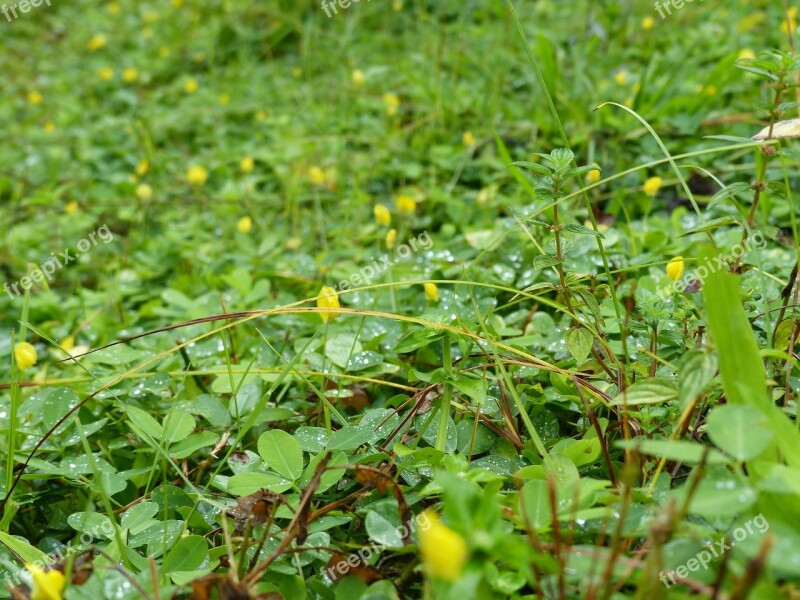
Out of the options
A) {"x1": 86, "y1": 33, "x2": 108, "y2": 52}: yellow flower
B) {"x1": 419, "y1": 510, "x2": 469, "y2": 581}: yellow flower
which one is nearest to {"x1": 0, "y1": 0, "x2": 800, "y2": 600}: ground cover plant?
{"x1": 419, "y1": 510, "x2": 469, "y2": 581}: yellow flower

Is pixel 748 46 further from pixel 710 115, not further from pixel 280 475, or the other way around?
pixel 280 475

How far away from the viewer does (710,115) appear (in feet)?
8.46

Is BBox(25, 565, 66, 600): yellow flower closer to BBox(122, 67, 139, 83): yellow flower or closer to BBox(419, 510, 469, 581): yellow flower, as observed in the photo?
BBox(419, 510, 469, 581): yellow flower

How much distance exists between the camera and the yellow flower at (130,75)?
414 cm

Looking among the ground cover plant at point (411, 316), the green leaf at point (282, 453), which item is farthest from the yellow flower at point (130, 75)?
the green leaf at point (282, 453)

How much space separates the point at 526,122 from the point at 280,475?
202 cm

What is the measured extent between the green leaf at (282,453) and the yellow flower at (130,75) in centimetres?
356

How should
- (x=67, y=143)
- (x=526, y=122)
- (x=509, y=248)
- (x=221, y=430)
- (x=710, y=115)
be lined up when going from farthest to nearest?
1. (x=67, y=143)
2. (x=526, y=122)
3. (x=710, y=115)
4. (x=509, y=248)
5. (x=221, y=430)

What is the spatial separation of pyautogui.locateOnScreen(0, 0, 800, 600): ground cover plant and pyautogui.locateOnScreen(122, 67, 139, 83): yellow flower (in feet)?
0.21

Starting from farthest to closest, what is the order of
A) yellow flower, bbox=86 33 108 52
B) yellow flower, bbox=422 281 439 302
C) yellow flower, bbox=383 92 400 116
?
yellow flower, bbox=86 33 108 52
yellow flower, bbox=383 92 400 116
yellow flower, bbox=422 281 439 302

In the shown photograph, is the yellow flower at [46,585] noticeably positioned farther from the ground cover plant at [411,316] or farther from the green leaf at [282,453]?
the green leaf at [282,453]

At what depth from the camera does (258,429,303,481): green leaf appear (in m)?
1.18

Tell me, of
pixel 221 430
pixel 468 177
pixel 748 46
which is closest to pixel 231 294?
pixel 221 430

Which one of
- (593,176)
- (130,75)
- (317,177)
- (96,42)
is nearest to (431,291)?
(593,176)
